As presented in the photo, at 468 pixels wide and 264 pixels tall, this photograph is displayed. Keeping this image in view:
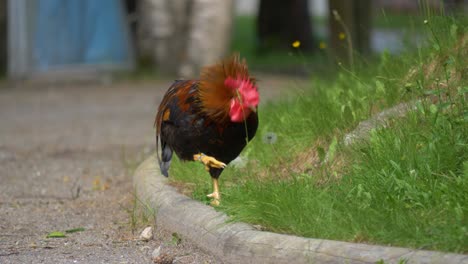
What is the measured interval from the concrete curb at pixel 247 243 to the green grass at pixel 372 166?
13cm

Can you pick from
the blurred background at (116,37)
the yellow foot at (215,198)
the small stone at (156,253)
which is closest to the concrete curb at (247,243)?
the yellow foot at (215,198)

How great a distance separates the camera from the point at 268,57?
63.1ft

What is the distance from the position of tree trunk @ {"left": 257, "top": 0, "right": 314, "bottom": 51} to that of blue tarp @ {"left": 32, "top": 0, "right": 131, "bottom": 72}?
166 inches

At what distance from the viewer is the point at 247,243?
4.74 metres

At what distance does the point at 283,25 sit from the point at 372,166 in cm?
1522

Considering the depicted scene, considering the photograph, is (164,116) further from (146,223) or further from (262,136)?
(262,136)

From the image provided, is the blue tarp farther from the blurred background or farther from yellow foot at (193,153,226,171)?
yellow foot at (193,153,226,171)

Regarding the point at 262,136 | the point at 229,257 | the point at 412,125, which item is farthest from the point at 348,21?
the point at 229,257

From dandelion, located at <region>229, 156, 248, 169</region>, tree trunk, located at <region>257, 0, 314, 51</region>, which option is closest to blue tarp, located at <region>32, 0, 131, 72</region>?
tree trunk, located at <region>257, 0, 314, 51</region>

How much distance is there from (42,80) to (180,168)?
31.3 feet

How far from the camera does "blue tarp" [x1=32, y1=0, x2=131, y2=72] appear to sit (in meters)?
15.7

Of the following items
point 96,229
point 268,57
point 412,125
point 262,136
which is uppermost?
point 412,125

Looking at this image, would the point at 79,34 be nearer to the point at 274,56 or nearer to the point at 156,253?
the point at 274,56

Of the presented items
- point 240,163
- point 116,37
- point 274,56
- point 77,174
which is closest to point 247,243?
point 240,163
